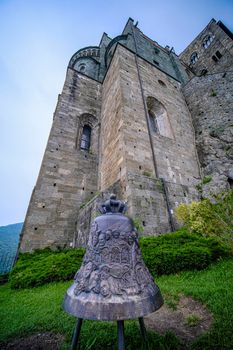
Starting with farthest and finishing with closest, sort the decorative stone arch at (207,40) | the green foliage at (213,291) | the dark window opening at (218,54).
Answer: the decorative stone arch at (207,40) → the dark window opening at (218,54) → the green foliage at (213,291)

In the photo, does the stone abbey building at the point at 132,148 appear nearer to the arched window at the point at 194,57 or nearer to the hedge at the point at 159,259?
the hedge at the point at 159,259

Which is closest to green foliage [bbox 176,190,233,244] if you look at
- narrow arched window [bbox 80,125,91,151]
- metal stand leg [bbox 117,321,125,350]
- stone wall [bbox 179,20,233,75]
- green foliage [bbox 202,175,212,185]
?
metal stand leg [bbox 117,321,125,350]

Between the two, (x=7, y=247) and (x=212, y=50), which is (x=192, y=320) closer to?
(x=212, y=50)

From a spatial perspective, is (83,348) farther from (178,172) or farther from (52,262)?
(178,172)

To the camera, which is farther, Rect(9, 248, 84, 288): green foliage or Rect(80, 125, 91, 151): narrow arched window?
Rect(80, 125, 91, 151): narrow arched window

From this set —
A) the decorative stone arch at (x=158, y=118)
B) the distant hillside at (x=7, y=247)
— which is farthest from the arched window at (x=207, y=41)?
the distant hillside at (x=7, y=247)

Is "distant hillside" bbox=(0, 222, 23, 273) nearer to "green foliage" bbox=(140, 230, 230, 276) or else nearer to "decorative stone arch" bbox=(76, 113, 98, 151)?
"decorative stone arch" bbox=(76, 113, 98, 151)

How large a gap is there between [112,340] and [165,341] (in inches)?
27.0

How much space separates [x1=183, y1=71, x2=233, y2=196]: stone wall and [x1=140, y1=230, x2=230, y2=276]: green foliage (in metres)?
4.46

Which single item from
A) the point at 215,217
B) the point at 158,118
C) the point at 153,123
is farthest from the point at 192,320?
the point at 158,118

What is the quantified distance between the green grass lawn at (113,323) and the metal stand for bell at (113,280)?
2.11ft

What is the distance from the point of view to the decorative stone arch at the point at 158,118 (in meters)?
10.9

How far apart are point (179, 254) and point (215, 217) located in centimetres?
153

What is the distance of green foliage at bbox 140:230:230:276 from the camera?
440cm
